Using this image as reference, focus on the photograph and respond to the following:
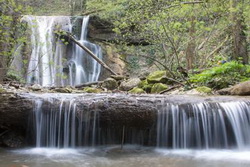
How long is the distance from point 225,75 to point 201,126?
4528mm

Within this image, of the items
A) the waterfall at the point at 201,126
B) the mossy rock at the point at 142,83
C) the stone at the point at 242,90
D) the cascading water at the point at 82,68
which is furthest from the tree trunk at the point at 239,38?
the cascading water at the point at 82,68

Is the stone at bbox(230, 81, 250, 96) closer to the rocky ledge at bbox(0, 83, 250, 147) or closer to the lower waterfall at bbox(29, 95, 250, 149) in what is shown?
the lower waterfall at bbox(29, 95, 250, 149)

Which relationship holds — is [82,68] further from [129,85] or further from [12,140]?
[12,140]

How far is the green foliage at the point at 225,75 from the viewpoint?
1019 cm

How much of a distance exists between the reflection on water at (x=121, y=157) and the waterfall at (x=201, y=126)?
1.32 ft

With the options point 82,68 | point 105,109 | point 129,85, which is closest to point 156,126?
point 105,109

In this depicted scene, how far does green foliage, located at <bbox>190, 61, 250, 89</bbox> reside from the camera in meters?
10.2

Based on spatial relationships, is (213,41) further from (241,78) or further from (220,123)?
(220,123)

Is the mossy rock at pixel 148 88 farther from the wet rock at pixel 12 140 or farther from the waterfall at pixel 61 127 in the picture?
the wet rock at pixel 12 140

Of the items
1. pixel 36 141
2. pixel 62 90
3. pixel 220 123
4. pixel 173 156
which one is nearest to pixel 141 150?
pixel 173 156

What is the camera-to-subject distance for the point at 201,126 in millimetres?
6633

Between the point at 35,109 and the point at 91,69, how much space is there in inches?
459

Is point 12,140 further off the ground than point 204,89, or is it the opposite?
point 204,89

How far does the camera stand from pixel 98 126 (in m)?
6.60
